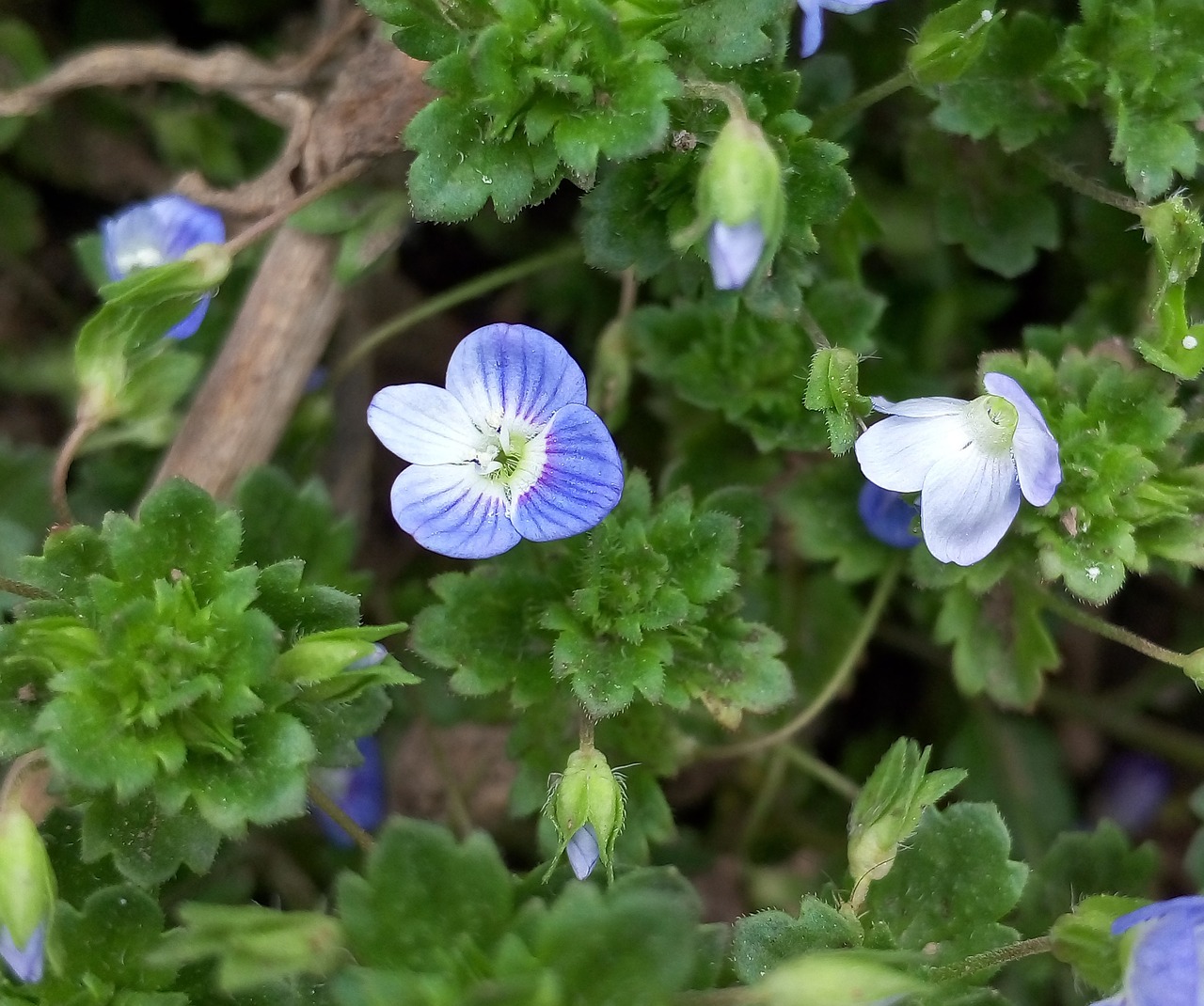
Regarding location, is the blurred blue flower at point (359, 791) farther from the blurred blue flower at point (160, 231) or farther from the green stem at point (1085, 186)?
the green stem at point (1085, 186)

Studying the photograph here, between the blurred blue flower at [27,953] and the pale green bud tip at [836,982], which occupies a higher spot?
the blurred blue flower at [27,953]

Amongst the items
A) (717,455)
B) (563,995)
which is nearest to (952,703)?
(717,455)

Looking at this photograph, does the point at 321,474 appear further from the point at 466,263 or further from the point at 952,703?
the point at 952,703

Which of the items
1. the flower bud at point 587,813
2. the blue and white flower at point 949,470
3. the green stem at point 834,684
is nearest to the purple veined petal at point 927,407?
the blue and white flower at point 949,470

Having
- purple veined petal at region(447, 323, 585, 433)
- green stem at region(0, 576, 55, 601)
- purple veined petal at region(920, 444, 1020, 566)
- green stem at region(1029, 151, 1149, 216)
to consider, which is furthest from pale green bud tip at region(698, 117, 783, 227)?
green stem at region(0, 576, 55, 601)

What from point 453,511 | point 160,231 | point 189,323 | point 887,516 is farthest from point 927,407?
point 160,231

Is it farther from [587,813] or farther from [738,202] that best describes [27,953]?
[738,202]
